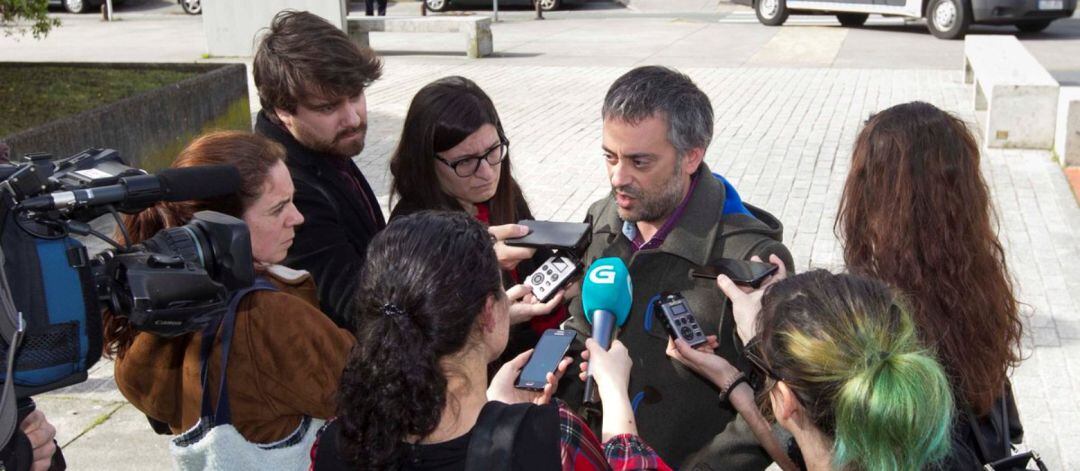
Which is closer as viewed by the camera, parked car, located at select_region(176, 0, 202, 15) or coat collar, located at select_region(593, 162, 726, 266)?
coat collar, located at select_region(593, 162, 726, 266)

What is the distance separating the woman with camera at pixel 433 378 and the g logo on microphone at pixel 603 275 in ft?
2.10

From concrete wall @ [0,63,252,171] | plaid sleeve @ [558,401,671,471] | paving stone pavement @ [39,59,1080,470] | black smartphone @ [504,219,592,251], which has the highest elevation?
black smartphone @ [504,219,592,251]

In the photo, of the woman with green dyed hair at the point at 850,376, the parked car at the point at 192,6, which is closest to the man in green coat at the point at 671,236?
the woman with green dyed hair at the point at 850,376

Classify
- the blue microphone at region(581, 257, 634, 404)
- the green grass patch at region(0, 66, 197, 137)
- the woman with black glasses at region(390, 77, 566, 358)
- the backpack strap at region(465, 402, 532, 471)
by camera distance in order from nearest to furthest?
the backpack strap at region(465, 402, 532, 471), the blue microphone at region(581, 257, 634, 404), the woman with black glasses at region(390, 77, 566, 358), the green grass patch at region(0, 66, 197, 137)

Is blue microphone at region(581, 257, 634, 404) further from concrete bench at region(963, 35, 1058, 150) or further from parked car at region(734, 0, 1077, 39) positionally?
parked car at region(734, 0, 1077, 39)

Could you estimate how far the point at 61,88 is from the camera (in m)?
10.2

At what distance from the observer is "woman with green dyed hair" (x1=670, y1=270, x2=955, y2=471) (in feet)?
6.84

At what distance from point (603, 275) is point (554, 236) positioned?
0.95 feet

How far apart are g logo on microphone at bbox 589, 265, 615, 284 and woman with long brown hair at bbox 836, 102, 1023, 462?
61cm

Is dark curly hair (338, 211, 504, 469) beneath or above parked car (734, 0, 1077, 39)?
above

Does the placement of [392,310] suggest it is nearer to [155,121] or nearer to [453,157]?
[453,157]

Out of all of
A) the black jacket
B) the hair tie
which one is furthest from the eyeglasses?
the hair tie

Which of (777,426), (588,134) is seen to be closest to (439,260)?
(777,426)

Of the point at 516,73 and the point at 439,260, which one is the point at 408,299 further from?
the point at 516,73
